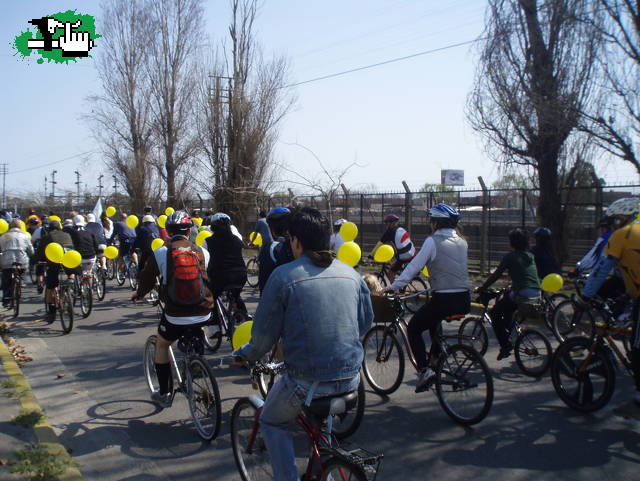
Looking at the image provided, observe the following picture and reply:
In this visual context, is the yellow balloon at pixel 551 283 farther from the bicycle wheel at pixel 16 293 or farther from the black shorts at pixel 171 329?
the bicycle wheel at pixel 16 293

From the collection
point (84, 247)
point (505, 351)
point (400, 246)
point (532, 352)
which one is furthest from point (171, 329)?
point (400, 246)

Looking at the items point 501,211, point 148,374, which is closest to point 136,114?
point 501,211

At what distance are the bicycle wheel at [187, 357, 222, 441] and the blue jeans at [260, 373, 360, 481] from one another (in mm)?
1513

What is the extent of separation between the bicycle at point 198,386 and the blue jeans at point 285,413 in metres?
1.43

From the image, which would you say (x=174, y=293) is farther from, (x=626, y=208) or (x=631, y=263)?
(x=626, y=208)

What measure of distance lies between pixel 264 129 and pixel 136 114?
1224 centimetres

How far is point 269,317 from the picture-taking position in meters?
3.01

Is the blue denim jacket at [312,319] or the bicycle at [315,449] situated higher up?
the blue denim jacket at [312,319]

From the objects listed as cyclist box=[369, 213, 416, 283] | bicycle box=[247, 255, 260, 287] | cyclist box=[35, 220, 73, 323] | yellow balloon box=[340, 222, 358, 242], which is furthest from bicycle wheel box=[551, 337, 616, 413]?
bicycle box=[247, 255, 260, 287]

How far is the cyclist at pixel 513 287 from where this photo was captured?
7008 mm

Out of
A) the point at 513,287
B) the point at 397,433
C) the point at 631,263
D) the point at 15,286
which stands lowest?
the point at 397,433

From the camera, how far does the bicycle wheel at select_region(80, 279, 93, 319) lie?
10578 millimetres

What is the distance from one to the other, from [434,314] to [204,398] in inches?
86.8

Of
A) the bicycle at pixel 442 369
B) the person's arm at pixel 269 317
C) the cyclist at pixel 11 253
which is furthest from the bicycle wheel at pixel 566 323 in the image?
the cyclist at pixel 11 253
